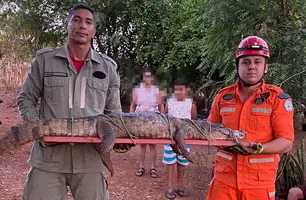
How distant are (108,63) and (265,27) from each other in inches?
139

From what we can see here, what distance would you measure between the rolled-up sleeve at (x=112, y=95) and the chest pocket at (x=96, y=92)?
112mm

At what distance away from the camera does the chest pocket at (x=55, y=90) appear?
318 cm

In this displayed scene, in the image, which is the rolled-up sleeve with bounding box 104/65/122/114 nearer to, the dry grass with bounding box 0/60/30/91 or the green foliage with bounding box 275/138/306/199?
the green foliage with bounding box 275/138/306/199

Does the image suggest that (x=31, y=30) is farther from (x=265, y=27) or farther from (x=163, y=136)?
(x=163, y=136)

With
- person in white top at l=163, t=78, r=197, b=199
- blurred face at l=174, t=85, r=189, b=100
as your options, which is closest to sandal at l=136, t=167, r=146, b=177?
person in white top at l=163, t=78, r=197, b=199

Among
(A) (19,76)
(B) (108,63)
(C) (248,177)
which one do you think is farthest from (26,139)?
(A) (19,76)

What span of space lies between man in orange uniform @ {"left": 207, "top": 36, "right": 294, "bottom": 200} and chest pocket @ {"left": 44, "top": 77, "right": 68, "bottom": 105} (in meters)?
1.37

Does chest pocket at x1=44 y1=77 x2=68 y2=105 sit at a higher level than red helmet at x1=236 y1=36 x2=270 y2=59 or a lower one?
lower

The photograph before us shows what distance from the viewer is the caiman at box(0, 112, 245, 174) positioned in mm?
2889

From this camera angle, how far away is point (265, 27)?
6.12 meters

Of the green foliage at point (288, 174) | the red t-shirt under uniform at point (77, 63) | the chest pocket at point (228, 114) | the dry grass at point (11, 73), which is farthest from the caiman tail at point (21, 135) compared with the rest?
the dry grass at point (11, 73)

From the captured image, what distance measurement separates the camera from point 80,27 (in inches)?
127

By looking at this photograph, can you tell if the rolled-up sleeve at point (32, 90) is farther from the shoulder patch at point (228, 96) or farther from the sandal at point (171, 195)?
the sandal at point (171, 195)

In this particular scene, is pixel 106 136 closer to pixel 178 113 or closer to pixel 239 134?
pixel 239 134
